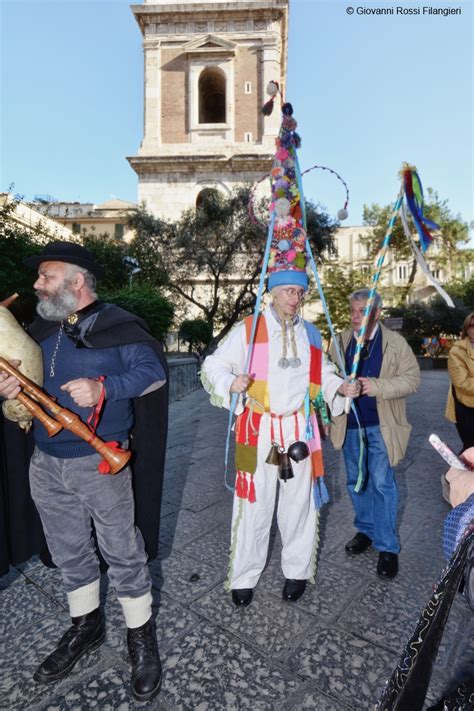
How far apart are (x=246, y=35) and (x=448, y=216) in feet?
67.0

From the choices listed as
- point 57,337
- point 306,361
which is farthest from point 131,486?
point 306,361

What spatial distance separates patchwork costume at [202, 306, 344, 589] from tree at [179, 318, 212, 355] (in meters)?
14.0

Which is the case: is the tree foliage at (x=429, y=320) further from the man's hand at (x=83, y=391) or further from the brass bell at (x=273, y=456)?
the man's hand at (x=83, y=391)

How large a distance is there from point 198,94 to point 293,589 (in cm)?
3047

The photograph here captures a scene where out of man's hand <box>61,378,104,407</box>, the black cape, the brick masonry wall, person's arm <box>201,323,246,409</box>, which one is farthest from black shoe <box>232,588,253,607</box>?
the brick masonry wall

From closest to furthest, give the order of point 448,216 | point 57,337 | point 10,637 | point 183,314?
point 57,337, point 10,637, point 183,314, point 448,216

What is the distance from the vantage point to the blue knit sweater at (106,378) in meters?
2.16

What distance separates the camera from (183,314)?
21125mm

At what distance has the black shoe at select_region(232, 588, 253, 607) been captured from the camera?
2.74 metres

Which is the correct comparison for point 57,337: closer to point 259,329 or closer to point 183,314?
point 259,329

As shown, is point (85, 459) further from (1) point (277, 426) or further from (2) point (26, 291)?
(2) point (26, 291)

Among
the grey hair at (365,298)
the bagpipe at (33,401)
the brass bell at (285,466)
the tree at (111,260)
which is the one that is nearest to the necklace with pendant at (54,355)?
the bagpipe at (33,401)

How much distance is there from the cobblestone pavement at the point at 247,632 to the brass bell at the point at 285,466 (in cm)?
84

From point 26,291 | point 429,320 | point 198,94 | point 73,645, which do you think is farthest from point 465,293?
point 73,645
